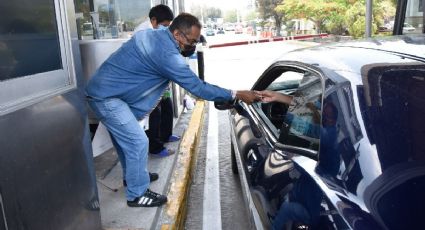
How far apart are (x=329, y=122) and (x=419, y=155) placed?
42 cm

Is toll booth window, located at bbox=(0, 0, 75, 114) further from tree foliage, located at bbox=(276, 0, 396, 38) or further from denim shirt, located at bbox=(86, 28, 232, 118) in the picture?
tree foliage, located at bbox=(276, 0, 396, 38)

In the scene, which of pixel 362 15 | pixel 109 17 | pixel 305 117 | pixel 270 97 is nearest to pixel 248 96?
pixel 270 97

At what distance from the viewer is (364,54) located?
2205 millimetres

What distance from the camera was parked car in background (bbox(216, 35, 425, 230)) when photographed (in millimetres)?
1547

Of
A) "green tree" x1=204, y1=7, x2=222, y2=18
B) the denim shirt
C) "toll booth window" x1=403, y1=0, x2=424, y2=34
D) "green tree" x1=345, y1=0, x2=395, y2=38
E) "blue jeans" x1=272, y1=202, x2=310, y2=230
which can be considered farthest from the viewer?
"green tree" x1=204, y1=7, x2=222, y2=18

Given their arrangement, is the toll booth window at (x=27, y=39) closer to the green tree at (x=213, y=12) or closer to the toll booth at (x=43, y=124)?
the toll booth at (x=43, y=124)

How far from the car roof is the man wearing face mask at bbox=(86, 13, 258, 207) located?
788 millimetres

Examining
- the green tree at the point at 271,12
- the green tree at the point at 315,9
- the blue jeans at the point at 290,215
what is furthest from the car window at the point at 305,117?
the green tree at the point at 271,12

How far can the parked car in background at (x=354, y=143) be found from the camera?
155 centimetres

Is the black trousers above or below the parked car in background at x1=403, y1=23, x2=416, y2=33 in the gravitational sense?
below

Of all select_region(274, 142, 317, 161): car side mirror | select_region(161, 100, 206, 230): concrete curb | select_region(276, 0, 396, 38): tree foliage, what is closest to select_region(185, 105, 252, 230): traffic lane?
select_region(161, 100, 206, 230): concrete curb

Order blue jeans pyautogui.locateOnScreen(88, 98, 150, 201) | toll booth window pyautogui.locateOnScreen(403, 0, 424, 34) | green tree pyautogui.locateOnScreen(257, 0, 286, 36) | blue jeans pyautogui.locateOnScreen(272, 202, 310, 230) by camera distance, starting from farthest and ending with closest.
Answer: green tree pyautogui.locateOnScreen(257, 0, 286, 36), toll booth window pyautogui.locateOnScreen(403, 0, 424, 34), blue jeans pyautogui.locateOnScreen(88, 98, 150, 201), blue jeans pyautogui.locateOnScreen(272, 202, 310, 230)

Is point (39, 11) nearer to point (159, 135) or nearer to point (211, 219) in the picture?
point (211, 219)

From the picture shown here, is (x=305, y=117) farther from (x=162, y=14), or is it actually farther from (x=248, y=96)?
(x=162, y=14)
